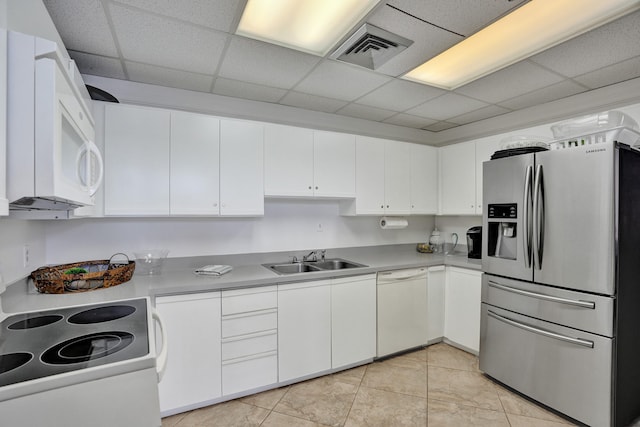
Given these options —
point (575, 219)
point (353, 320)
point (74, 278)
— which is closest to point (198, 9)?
point (74, 278)

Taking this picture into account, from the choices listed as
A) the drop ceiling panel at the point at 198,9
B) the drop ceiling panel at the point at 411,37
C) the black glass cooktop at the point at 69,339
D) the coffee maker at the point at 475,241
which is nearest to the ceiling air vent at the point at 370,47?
the drop ceiling panel at the point at 411,37

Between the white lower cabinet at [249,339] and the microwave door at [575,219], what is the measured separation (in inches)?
75.9

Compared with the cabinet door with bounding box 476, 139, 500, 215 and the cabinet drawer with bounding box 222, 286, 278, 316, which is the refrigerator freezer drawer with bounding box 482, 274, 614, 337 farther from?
the cabinet drawer with bounding box 222, 286, 278, 316

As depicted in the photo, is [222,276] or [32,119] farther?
[222,276]

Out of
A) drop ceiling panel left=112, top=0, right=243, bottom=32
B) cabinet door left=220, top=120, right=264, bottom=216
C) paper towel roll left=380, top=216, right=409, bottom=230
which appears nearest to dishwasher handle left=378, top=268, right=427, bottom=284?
paper towel roll left=380, top=216, right=409, bottom=230

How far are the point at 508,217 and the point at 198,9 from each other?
2.43 metres

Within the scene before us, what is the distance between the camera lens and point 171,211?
224cm

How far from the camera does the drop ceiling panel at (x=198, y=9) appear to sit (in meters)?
1.52

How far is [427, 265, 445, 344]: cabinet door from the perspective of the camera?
3.08m

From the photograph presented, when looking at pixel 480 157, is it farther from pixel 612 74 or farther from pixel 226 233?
pixel 226 233

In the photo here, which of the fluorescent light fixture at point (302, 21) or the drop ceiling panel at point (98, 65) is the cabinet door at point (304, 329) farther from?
the drop ceiling panel at point (98, 65)

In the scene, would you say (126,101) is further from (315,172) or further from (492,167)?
(492,167)

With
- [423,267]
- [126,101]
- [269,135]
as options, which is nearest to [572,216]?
[423,267]

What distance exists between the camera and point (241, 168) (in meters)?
2.46
